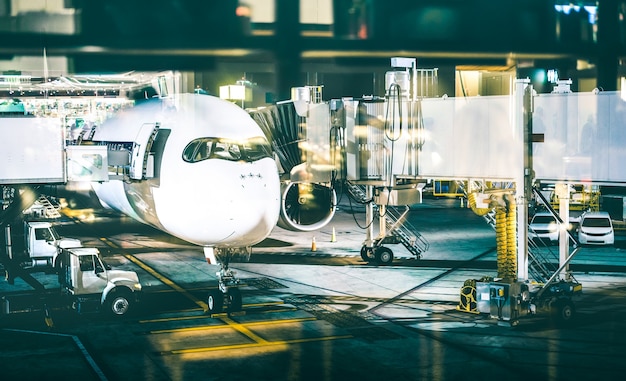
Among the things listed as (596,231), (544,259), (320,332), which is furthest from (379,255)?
(596,231)

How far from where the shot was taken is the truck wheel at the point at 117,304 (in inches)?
989

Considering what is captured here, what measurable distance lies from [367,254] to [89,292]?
14.3 meters

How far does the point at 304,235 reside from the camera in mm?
45531

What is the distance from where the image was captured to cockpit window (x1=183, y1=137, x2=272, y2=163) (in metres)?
22.4

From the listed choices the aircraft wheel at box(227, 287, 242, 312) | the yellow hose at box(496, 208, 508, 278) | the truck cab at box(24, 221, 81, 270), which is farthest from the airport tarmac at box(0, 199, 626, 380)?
the yellow hose at box(496, 208, 508, 278)

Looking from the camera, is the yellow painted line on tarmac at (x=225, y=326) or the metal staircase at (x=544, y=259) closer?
the yellow painted line on tarmac at (x=225, y=326)

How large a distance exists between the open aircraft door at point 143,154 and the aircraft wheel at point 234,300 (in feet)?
15.4

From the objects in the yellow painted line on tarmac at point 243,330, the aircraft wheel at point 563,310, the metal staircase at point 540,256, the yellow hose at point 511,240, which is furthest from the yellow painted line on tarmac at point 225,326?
the metal staircase at point 540,256

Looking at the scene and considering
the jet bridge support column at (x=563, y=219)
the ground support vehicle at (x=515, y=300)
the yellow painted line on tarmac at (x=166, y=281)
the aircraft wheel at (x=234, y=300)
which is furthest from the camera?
the yellow painted line on tarmac at (x=166, y=281)

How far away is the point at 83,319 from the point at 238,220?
692cm

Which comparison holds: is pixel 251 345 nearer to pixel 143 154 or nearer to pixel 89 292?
pixel 143 154

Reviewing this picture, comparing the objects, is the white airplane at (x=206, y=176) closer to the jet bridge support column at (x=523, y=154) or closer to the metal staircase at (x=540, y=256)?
the jet bridge support column at (x=523, y=154)

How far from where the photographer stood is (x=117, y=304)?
2523 cm

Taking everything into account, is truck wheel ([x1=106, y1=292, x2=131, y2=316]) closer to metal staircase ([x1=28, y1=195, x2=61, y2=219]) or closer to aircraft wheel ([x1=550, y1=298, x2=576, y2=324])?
aircraft wheel ([x1=550, y1=298, x2=576, y2=324])
